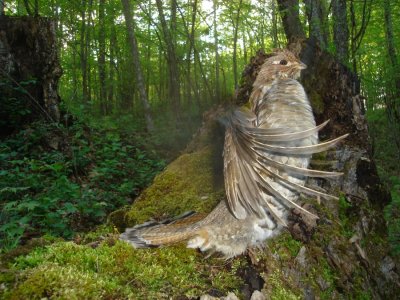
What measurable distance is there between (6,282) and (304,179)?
2.04m

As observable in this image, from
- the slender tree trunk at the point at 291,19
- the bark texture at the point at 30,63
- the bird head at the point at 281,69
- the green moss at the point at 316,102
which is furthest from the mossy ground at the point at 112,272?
the slender tree trunk at the point at 291,19

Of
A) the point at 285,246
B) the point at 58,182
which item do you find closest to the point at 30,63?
the point at 58,182

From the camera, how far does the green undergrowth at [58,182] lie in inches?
189

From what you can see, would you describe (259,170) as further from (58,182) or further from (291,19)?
(291,19)

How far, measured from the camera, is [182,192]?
3.49 m

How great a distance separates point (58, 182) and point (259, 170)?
423cm

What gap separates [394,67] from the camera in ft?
30.1

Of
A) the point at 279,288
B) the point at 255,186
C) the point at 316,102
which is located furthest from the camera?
the point at 316,102

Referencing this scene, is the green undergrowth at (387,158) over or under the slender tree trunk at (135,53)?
under

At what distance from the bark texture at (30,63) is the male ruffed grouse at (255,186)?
7161 mm

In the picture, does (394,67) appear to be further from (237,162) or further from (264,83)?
(237,162)

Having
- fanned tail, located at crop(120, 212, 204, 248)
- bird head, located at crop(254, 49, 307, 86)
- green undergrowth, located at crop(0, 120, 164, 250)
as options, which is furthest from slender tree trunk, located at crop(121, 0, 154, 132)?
fanned tail, located at crop(120, 212, 204, 248)

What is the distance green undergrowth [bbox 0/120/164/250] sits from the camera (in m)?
4.79

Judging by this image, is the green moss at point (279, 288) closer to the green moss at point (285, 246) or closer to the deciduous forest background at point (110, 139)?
the green moss at point (285, 246)
